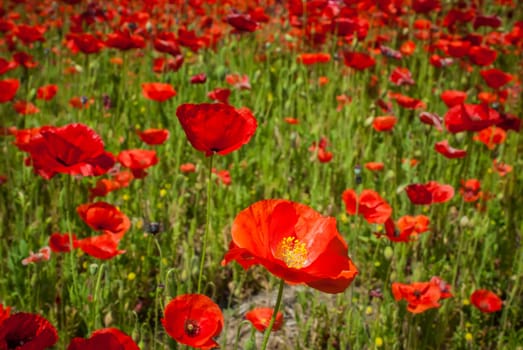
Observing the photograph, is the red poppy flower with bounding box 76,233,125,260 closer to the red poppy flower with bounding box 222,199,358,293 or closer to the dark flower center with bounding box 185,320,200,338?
the dark flower center with bounding box 185,320,200,338

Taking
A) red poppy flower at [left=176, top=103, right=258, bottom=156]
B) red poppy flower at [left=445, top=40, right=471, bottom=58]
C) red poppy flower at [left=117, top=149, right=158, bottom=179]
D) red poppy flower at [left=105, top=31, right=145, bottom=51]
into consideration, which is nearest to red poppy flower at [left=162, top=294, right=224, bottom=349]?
red poppy flower at [left=176, top=103, right=258, bottom=156]

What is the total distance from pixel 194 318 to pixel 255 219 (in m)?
0.29

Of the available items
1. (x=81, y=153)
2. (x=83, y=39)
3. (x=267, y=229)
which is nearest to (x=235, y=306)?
(x=81, y=153)

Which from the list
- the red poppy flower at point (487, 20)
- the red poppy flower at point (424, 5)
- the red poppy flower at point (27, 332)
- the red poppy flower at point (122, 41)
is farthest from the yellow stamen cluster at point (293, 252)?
the red poppy flower at point (487, 20)

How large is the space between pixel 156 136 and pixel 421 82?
8.43 ft

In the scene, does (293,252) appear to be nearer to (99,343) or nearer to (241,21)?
(99,343)

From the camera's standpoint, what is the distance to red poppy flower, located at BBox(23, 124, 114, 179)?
1432 mm

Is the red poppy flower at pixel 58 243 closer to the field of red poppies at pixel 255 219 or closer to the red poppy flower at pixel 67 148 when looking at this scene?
the field of red poppies at pixel 255 219

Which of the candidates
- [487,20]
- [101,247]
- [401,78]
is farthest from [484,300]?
[487,20]

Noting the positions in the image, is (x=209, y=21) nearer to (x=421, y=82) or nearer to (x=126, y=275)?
(x=421, y=82)

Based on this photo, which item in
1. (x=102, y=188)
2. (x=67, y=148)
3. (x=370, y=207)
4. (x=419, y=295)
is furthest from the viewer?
(x=102, y=188)

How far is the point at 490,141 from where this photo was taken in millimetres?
2938

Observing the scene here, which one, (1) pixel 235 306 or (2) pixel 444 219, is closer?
(1) pixel 235 306

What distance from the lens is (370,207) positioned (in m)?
1.82
